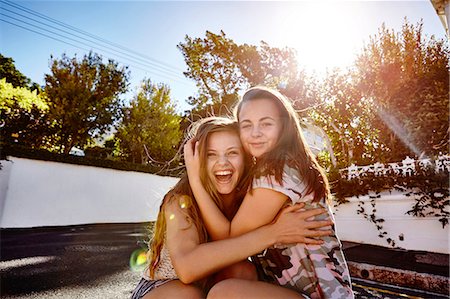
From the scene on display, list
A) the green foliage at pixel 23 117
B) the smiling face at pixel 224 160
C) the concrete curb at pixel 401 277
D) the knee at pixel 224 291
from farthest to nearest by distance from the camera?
the green foliage at pixel 23 117 → the concrete curb at pixel 401 277 → the smiling face at pixel 224 160 → the knee at pixel 224 291

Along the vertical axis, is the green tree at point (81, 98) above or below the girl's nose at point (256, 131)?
above

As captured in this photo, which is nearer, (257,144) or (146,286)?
(146,286)

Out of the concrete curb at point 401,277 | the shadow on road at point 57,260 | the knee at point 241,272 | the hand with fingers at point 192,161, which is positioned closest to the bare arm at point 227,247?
the knee at point 241,272

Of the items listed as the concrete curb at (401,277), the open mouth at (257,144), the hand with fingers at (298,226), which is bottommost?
the concrete curb at (401,277)

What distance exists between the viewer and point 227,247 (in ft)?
5.80

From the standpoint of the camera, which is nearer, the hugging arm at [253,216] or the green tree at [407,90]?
the hugging arm at [253,216]

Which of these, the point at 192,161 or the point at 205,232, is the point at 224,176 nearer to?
the point at 192,161

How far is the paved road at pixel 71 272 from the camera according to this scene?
460cm

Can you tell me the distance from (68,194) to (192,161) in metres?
13.2

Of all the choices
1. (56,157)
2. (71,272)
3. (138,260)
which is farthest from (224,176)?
(56,157)

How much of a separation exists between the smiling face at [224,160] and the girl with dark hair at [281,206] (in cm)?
16

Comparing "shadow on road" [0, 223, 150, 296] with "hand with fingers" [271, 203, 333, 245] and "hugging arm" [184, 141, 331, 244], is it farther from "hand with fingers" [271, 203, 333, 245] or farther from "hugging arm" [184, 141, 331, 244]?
"hand with fingers" [271, 203, 333, 245]

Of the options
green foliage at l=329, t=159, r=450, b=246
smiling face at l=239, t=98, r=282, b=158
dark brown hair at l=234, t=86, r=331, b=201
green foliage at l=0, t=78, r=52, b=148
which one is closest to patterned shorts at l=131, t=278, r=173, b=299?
dark brown hair at l=234, t=86, r=331, b=201

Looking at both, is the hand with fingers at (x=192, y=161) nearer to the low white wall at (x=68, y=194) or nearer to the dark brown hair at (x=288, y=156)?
the dark brown hair at (x=288, y=156)
